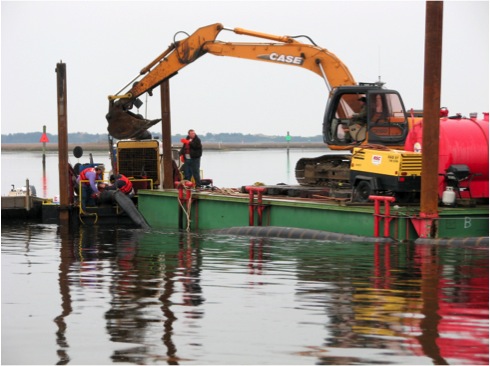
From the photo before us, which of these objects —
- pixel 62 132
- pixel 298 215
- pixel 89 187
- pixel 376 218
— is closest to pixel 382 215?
pixel 376 218

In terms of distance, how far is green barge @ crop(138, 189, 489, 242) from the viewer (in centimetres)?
1978

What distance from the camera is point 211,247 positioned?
21.4 meters

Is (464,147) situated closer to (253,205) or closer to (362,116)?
(362,116)

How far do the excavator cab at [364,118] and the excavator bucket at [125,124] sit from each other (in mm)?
6832

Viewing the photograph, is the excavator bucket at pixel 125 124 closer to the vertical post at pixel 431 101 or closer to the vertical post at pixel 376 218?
the vertical post at pixel 376 218

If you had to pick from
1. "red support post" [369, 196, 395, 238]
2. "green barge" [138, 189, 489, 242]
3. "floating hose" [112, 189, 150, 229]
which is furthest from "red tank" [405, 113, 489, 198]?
"floating hose" [112, 189, 150, 229]

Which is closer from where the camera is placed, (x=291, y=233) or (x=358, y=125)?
(x=291, y=233)

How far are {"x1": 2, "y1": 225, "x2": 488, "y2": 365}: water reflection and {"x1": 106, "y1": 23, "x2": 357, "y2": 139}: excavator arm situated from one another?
615 cm

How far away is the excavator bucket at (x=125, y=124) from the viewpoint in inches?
1172

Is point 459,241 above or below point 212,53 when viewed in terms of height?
below

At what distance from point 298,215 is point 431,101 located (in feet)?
14.0

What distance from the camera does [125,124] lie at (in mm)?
29953

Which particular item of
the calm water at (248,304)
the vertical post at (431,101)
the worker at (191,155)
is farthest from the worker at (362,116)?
the worker at (191,155)

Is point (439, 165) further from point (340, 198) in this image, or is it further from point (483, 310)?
point (483, 310)
